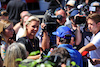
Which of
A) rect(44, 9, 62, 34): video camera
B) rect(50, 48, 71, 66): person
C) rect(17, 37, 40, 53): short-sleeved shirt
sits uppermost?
rect(44, 9, 62, 34): video camera

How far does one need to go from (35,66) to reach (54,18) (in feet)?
8.84

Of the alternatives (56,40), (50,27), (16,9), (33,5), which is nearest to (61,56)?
(56,40)

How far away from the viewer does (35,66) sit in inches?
58.2

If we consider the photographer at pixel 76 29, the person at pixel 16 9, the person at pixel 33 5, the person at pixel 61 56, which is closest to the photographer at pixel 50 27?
the photographer at pixel 76 29

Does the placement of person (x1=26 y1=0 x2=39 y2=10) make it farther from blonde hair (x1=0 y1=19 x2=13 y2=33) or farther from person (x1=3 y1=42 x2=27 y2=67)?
person (x1=3 y1=42 x2=27 y2=67)

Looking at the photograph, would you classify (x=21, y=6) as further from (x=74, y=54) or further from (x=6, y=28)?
(x=74, y=54)

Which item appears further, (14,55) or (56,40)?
(56,40)

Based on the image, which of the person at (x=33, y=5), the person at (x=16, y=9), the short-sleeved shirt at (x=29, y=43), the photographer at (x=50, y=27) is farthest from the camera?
the person at (x=33, y=5)

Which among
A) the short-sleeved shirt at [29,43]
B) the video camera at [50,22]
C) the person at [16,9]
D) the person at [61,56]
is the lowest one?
the short-sleeved shirt at [29,43]

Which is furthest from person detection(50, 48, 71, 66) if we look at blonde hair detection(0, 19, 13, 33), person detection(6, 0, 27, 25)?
person detection(6, 0, 27, 25)

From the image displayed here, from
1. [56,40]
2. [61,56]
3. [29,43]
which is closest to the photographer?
[61,56]

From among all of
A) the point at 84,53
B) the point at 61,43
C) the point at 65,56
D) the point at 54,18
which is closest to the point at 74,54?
the point at 61,43

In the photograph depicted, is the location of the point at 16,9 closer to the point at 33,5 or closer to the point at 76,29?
the point at 76,29

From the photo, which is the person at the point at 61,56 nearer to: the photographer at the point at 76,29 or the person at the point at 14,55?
the person at the point at 14,55
